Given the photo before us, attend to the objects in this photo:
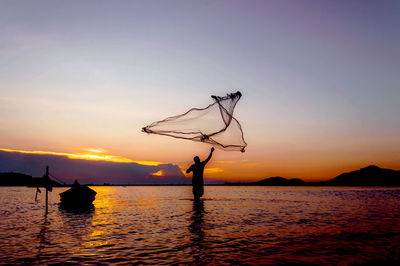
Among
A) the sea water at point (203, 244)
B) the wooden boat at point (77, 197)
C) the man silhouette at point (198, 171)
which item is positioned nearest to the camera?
the sea water at point (203, 244)

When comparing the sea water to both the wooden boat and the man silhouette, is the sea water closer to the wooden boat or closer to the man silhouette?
the man silhouette

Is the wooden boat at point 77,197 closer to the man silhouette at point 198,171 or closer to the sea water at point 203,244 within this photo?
the man silhouette at point 198,171

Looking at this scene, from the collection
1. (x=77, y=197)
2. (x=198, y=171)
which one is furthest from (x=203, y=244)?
(x=77, y=197)

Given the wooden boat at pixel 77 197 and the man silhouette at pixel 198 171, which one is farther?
the wooden boat at pixel 77 197

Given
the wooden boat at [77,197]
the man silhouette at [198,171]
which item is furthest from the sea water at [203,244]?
the wooden boat at [77,197]

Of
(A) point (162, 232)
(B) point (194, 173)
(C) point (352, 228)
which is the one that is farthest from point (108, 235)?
(C) point (352, 228)

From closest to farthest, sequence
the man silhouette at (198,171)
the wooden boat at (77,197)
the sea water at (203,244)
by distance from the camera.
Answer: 1. the sea water at (203,244)
2. the man silhouette at (198,171)
3. the wooden boat at (77,197)

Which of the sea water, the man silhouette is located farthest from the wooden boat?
the sea water

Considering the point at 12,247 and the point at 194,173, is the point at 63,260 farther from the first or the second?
the point at 194,173

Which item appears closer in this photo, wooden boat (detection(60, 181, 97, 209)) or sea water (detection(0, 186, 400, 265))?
sea water (detection(0, 186, 400, 265))

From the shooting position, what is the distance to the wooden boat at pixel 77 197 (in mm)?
34531

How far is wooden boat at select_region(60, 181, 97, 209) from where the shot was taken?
34.5 metres

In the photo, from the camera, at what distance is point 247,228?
17328mm

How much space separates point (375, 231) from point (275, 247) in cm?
779
